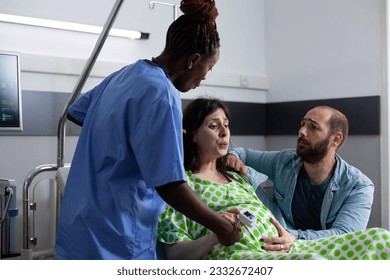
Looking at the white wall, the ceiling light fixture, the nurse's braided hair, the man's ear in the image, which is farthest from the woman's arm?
the white wall

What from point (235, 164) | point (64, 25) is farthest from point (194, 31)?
point (64, 25)

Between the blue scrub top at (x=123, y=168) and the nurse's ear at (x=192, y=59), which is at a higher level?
the nurse's ear at (x=192, y=59)

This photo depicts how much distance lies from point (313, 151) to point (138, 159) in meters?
1.39

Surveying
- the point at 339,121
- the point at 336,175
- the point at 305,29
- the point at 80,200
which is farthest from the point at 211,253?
the point at 305,29

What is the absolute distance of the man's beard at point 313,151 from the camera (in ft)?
8.48

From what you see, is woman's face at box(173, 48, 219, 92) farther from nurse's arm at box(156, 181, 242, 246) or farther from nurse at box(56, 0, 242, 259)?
nurse's arm at box(156, 181, 242, 246)

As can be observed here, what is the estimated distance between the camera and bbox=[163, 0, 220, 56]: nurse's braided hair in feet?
5.03

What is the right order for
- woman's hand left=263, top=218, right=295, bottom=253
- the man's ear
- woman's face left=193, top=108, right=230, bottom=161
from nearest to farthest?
woman's hand left=263, top=218, right=295, bottom=253 < woman's face left=193, top=108, right=230, bottom=161 < the man's ear

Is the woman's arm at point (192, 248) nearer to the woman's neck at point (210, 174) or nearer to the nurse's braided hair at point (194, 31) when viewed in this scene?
the woman's neck at point (210, 174)

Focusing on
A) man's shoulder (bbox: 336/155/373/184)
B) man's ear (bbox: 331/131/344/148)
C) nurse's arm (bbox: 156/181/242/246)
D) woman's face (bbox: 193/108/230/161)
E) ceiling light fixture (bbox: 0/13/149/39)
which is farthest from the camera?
ceiling light fixture (bbox: 0/13/149/39)

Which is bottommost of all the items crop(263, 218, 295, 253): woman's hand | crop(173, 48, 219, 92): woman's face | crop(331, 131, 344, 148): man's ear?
crop(263, 218, 295, 253): woman's hand

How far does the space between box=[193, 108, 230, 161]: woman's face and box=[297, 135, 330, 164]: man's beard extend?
56cm

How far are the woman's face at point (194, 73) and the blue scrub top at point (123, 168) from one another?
0.31 ft

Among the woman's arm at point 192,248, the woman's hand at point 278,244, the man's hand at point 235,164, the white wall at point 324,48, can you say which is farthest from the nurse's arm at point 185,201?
the white wall at point 324,48
